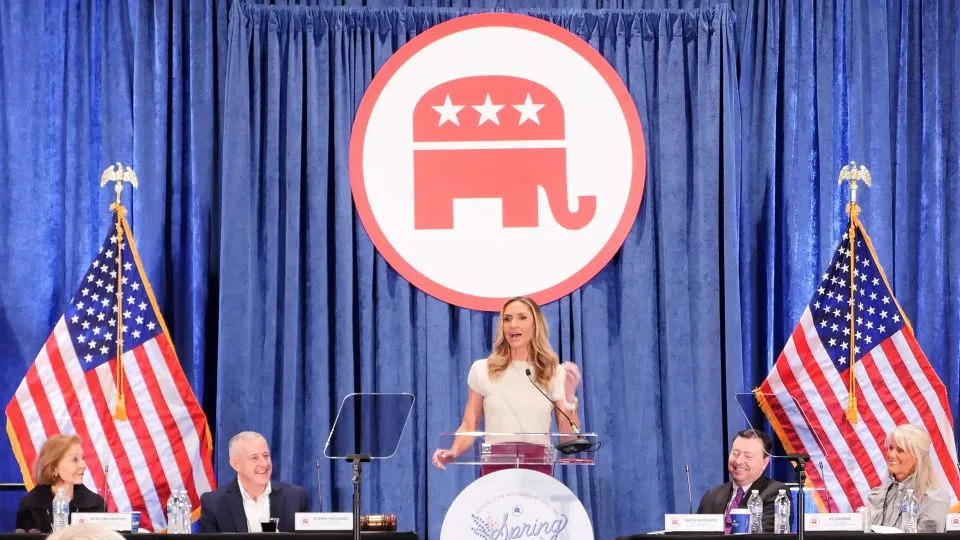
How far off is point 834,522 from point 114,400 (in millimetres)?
3345

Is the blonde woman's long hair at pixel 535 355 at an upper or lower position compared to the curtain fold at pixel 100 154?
lower

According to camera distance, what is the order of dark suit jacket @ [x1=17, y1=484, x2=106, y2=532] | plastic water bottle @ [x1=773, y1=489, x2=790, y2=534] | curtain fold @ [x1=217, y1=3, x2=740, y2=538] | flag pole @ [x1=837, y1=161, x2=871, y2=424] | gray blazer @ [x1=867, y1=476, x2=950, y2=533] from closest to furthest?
plastic water bottle @ [x1=773, y1=489, x2=790, y2=534]
gray blazer @ [x1=867, y1=476, x2=950, y2=533]
dark suit jacket @ [x1=17, y1=484, x2=106, y2=532]
flag pole @ [x1=837, y1=161, x2=871, y2=424]
curtain fold @ [x1=217, y1=3, x2=740, y2=538]

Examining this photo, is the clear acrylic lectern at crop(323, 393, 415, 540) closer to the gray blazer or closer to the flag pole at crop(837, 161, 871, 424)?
the gray blazer

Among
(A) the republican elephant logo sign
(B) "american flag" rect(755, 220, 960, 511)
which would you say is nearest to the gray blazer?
(B) "american flag" rect(755, 220, 960, 511)

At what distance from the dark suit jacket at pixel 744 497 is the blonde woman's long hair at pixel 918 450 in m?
0.50

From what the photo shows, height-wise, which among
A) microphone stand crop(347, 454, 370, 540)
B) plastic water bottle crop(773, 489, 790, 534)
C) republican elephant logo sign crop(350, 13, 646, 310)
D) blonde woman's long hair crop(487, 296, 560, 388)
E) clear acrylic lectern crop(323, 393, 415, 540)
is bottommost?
plastic water bottle crop(773, 489, 790, 534)

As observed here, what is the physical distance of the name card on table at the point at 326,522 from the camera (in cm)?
429

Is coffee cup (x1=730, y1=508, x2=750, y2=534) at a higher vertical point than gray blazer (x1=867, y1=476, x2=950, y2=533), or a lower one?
higher

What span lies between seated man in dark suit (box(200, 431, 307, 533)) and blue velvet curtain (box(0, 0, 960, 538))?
2.53ft

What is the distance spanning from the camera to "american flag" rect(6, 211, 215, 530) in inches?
236

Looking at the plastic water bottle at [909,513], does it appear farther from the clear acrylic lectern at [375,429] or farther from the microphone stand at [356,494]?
the microphone stand at [356,494]

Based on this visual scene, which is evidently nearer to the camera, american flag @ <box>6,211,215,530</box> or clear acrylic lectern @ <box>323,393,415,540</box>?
clear acrylic lectern @ <box>323,393,415,540</box>

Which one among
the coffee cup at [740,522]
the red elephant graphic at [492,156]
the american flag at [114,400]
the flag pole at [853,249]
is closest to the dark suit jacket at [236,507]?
the american flag at [114,400]

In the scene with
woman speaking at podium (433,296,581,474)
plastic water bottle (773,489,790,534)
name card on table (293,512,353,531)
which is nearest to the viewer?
name card on table (293,512,353,531)
